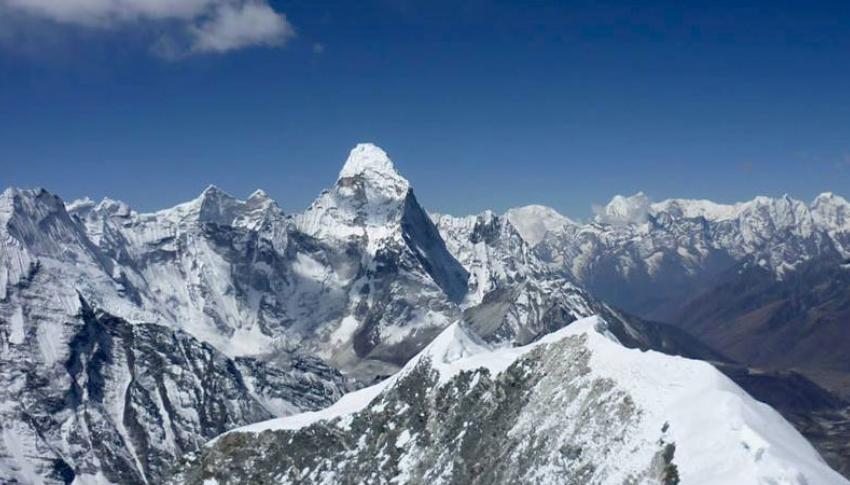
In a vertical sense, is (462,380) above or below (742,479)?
above

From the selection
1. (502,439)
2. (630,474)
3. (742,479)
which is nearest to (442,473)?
(502,439)

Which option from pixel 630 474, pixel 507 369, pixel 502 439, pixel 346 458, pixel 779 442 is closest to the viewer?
pixel 779 442

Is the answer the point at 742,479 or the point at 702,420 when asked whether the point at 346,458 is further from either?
the point at 742,479

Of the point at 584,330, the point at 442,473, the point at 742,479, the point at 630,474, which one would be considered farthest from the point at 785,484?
the point at 442,473

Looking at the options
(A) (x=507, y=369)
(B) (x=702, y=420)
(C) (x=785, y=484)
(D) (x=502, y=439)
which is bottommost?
(C) (x=785, y=484)

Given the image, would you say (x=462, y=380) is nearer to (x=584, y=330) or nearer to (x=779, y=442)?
(x=584, y=330)

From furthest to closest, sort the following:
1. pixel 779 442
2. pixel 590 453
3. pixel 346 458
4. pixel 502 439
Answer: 1. pixel 346 458
2. pixel 502 439
3. pixel 590 453
4. pixel 779 442

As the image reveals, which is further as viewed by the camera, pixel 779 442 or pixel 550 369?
pixel 550 369
